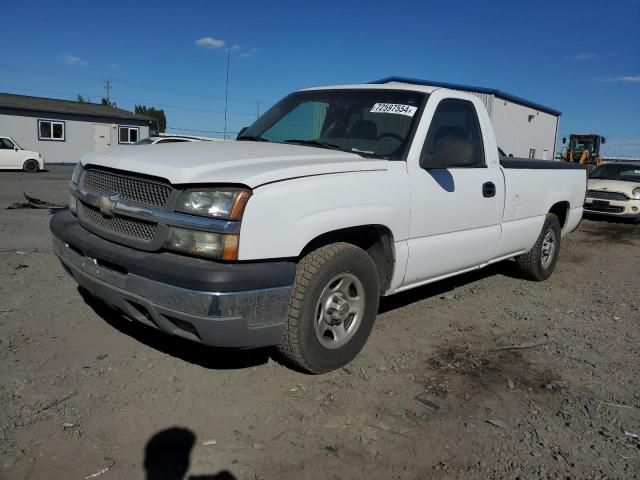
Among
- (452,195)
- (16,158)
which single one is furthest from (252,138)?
(16,158)

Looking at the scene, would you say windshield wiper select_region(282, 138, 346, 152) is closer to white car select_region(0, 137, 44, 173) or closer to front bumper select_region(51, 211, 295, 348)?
front bumper select_region(51, 211, 295, 348)

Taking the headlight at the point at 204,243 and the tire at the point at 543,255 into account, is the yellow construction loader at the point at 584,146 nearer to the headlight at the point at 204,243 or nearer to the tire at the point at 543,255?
the tire at the point at 543,255

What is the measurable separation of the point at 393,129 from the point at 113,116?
105 ft

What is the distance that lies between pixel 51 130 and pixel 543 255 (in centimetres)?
3093

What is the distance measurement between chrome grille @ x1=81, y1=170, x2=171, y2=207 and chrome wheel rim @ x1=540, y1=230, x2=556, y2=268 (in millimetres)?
4603

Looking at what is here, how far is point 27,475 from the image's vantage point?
2.44 m

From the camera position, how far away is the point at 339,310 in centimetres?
345

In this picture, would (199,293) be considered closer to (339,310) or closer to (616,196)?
(339,310)

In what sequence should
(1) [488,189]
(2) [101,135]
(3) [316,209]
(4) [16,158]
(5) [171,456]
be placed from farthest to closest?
(2) [101,135] → (4) [16,158] → (1) [488,189] → (3) [316,209] → (5) [171,456]

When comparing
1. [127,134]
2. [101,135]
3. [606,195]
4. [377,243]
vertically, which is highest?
[127,134]

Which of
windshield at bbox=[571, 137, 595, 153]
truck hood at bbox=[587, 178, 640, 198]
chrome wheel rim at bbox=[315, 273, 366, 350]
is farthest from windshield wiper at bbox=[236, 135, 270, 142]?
windshield at bbox=[571, 137, 595, 153]

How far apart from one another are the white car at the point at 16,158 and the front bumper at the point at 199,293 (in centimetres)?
2308

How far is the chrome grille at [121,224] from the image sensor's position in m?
3.03

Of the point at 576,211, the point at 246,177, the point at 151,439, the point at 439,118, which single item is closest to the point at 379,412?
the point at 151,439
